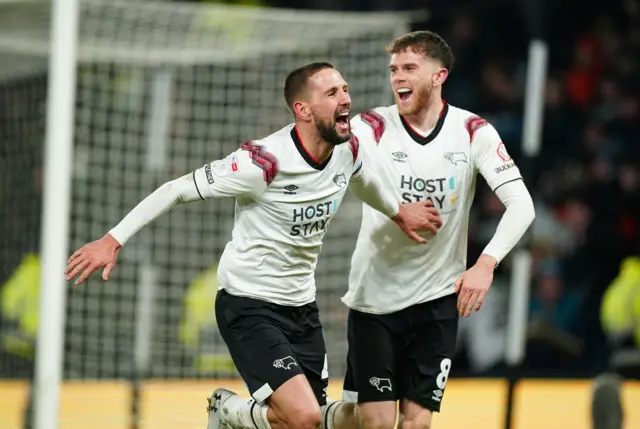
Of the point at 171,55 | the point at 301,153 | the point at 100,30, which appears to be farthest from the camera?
the point at 171,55

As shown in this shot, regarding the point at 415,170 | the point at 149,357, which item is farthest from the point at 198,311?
the point at 415,170

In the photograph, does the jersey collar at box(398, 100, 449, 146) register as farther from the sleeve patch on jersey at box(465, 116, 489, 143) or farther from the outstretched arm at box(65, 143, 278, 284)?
the outstretched arm at box(65, 143, 278, 284)

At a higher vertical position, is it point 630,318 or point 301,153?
point 301,153

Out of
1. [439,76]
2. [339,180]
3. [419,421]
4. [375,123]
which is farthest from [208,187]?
[419,421]

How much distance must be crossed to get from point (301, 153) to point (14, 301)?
494 cm

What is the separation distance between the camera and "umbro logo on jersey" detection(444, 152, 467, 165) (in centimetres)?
450

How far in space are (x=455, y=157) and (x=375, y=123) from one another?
1.11 feet

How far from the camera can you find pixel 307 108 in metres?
4.27

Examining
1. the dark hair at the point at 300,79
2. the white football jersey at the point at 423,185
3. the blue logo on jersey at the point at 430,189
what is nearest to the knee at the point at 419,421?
the white football jersey at the point at 423,185

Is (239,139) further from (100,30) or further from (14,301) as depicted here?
(14,301)

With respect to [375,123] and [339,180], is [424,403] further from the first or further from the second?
[375,123]

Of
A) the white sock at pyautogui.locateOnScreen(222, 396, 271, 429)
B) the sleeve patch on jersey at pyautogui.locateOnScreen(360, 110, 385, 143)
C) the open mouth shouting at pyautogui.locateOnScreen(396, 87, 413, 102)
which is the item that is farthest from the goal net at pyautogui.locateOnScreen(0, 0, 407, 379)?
the white sock at pyautogui.locateOnScreen(222, 396, 271, 429)

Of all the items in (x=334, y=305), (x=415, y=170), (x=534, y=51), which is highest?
(x=534, y=51)

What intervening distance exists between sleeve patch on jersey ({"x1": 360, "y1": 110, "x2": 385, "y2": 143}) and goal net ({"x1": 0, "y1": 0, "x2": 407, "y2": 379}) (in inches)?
94.8
